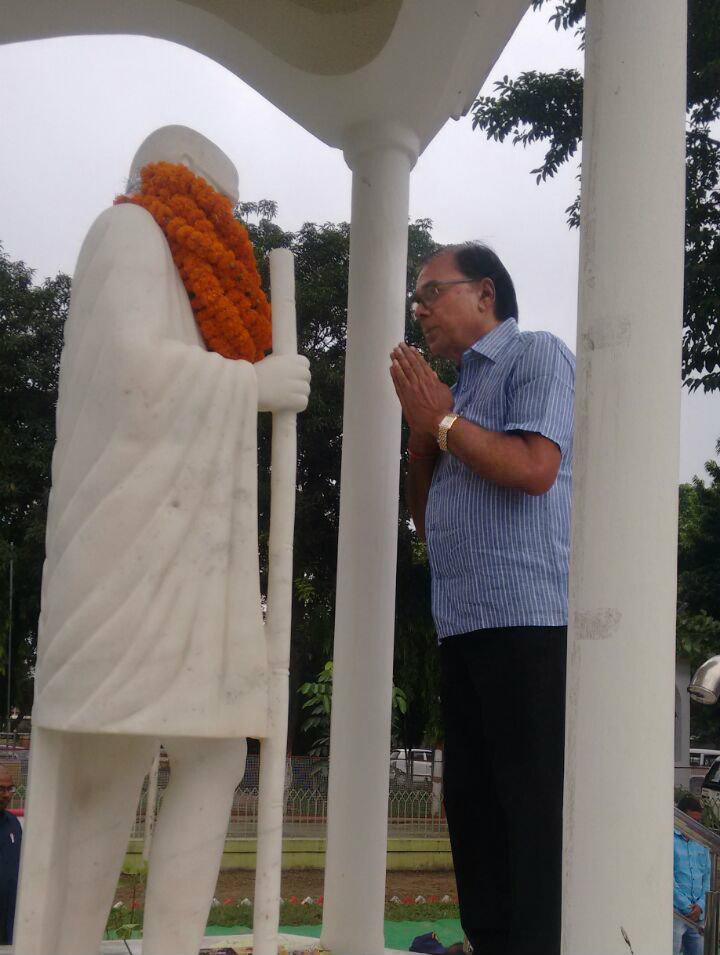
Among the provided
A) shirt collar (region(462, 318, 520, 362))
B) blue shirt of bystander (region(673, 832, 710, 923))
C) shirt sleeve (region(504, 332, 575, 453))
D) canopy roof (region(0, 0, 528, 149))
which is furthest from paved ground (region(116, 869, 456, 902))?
shirt sleeve (region(504, 332, 575, 453))

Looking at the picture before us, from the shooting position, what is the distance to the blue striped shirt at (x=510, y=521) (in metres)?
4.52

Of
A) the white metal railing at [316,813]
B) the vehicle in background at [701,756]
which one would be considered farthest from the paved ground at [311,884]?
the vehicle in background at [701,756]

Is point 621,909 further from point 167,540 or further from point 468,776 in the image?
point 167,540

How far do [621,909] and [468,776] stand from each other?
124 centimetres

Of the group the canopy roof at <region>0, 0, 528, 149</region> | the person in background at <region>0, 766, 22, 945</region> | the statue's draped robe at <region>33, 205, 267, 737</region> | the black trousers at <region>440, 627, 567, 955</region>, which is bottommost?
the person in background at <region>0, 766, 22, 945</region>

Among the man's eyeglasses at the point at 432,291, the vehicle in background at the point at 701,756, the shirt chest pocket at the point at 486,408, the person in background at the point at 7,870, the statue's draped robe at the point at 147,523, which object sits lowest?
the vehicle in background at the point at 701,756

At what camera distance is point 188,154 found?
160 inches

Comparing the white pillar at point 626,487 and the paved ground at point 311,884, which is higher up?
the white pillar at point 626,487

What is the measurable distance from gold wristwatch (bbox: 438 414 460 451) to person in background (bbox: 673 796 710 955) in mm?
4152

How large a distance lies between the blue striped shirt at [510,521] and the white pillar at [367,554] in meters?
0.99

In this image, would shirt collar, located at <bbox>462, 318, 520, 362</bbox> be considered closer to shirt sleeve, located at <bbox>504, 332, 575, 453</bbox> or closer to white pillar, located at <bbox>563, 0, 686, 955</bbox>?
shirt sleeve, located at <bbox>504, 332, 575, 453</bbox>

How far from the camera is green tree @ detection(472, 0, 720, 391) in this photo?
50.2ft

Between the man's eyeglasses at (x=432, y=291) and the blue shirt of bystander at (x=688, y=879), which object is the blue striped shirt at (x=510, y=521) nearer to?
the man's eyeglasses at (x=432, y=291)

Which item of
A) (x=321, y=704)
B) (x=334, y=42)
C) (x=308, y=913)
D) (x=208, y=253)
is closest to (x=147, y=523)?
(x=208, y=253)
